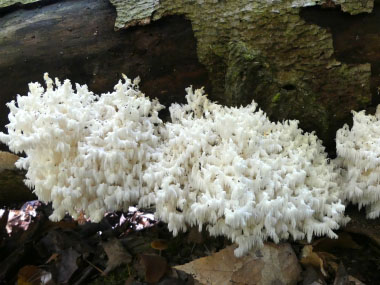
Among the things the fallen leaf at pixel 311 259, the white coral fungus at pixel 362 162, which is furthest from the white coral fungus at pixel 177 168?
the fallen leaf at pixel 311 259

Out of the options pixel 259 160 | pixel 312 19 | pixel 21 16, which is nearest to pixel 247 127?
pixel 259 160

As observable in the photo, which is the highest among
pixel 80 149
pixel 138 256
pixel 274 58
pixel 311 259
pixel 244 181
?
pixel 274 58

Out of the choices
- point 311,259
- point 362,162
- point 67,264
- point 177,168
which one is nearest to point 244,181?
point 177,168

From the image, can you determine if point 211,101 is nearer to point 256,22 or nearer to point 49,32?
point 256,22

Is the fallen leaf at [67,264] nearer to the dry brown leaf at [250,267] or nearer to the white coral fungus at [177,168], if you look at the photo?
the white coral fungus at [177,168]

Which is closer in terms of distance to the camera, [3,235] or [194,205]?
[194,205]

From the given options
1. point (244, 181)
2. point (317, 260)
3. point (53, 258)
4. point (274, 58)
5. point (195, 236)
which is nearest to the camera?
point (244, 181)

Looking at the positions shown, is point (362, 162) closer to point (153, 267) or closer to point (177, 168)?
point (177, 168)
